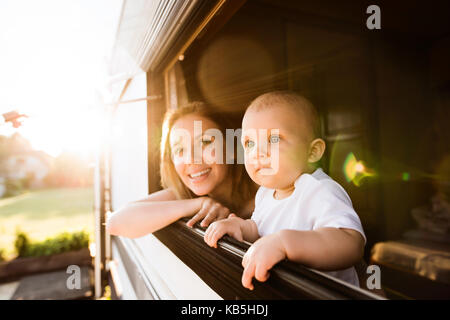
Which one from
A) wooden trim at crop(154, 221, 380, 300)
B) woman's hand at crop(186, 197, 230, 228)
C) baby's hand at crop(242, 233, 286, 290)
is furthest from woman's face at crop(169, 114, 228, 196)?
baby's hand at crop(242, 233, 286, 290)

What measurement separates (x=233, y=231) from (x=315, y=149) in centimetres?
36

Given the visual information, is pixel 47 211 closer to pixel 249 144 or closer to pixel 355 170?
pixel 355 170

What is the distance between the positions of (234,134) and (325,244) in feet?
2.91

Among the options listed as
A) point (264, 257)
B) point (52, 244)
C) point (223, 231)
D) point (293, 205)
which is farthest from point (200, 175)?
point (52, 244)

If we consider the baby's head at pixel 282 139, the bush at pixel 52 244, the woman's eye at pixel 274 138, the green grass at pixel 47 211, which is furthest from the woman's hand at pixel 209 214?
the green grass at pixel 47 211

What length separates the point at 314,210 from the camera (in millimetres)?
713

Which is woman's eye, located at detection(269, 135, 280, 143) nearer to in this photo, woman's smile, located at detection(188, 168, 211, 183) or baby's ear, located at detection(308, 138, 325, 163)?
baby's ear, located at detection(308, 138, 325, 163)

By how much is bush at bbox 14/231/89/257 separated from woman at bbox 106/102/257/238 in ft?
16.5

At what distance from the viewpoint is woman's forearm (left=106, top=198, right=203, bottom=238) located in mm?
1296

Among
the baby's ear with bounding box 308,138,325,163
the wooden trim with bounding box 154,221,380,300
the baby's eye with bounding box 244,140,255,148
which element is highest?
the baby's eye with bounding box 244,140,255,148

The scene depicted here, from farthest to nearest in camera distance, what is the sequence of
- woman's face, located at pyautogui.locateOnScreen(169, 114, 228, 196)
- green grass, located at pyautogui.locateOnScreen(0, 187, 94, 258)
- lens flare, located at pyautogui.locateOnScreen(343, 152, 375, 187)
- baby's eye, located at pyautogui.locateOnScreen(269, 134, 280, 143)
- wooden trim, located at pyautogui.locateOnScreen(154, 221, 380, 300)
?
1. green grass, located at pyautogui.locateOnScreen(0, 187, 94, 258)
2. lens flare, located at pyautogui.locateOnScreen(343, 152, 375, 187)
3. woman's face, located at pyautogui.locateOnScreen(169, 114, 228, 196)
4. baby's eye, located at pyautogui.locateOnScreen(269, 134, 280, 143)
5. wooden trim, located at pyautogui.locateOnScreen(154, 221, 380, 300)

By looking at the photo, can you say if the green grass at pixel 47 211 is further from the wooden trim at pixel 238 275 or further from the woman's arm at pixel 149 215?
the wooden trim at pixel 238 275
